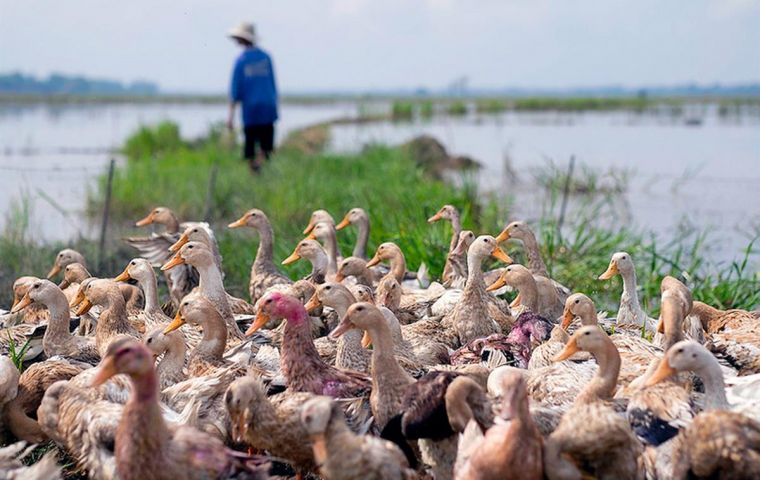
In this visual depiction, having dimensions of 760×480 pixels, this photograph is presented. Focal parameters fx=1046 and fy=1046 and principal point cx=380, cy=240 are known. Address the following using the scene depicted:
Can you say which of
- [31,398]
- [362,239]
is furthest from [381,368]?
[362,239]

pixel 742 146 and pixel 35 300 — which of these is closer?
pixel 35 300

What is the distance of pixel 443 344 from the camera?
20.3 feet

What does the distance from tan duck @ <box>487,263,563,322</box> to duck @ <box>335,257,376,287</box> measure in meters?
Answer: 0.89

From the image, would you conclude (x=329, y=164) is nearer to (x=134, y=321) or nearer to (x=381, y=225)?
(x=381, y=225)

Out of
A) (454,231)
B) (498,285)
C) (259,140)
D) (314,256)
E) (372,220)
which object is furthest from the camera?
(259,140)

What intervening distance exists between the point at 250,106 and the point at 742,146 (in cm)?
1861

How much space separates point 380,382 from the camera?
15.8 feet

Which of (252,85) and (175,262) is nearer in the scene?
(175,262)

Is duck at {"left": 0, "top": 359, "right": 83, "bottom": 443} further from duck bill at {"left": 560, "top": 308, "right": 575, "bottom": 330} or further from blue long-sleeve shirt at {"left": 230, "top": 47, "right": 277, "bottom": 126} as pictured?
blue long-sleeve shirt at {"left": 230, "top": 47, "right": 277, "bottom": 126}

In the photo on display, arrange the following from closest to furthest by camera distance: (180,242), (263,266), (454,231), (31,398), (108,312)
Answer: (31,398)
(108,312)
(180,242)
(263,266)
(454,231)

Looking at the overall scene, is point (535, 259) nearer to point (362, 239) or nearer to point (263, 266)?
point (362, 239)

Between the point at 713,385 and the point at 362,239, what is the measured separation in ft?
14.6

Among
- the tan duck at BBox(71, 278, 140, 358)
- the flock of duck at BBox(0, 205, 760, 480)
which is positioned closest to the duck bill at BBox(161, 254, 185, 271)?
the flock of duck at BBox(0, 205, 760, 480)

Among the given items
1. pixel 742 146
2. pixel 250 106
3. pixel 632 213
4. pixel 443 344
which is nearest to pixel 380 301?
pixel 443 344
